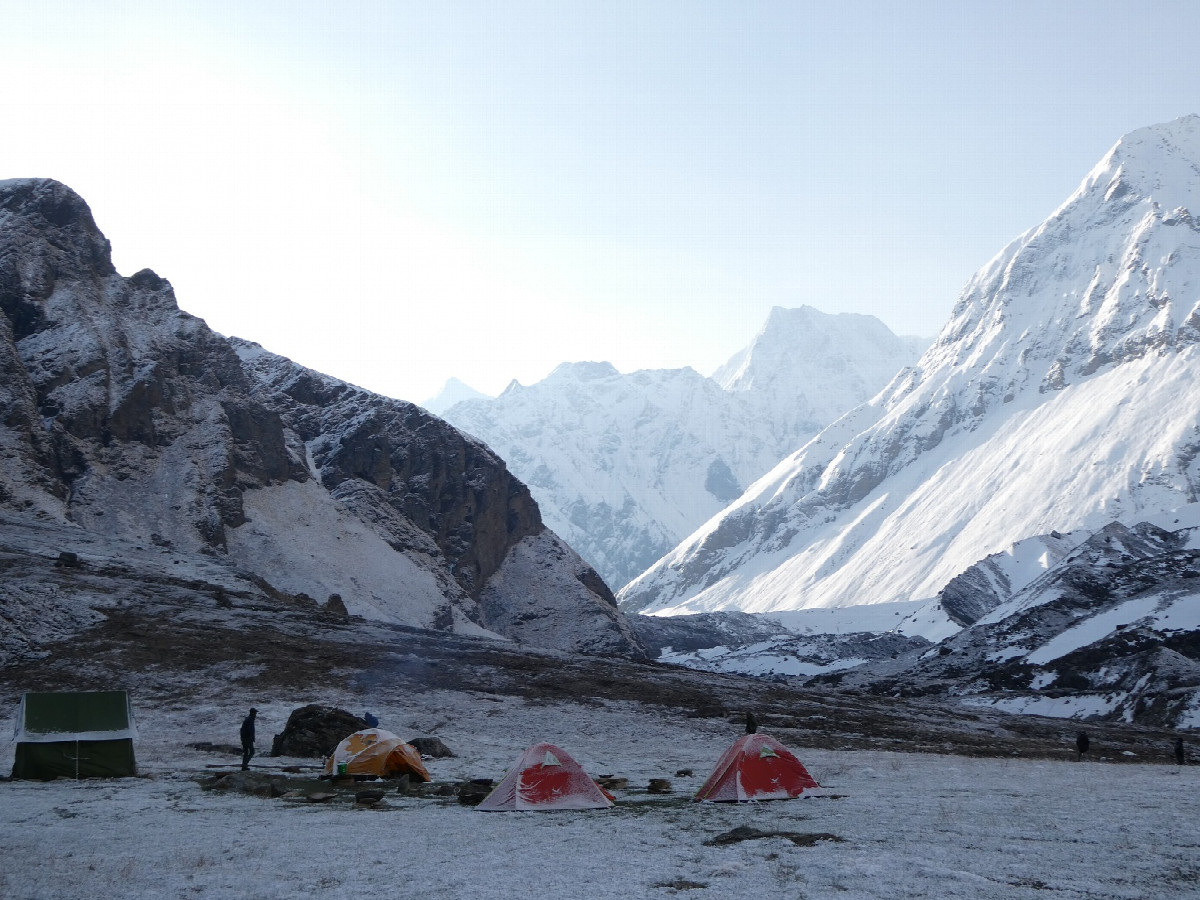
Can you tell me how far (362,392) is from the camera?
519ft

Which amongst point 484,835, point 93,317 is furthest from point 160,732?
point 93,317

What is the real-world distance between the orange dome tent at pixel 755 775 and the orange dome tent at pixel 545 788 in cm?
275

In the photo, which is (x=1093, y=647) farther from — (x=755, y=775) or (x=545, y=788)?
(x=545, y=788)

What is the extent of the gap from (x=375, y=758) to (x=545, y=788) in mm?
7664

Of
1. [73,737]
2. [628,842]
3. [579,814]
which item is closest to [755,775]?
[579,814]

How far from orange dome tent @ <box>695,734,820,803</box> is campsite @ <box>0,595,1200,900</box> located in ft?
1.81

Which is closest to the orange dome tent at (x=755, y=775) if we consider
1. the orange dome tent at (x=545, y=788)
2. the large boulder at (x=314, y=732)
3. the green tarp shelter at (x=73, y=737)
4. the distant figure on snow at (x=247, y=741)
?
the orange dome tent at (x=545, y=788)

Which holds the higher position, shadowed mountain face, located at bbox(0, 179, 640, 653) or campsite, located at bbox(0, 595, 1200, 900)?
shadowed mountain face, located at bbox(0, 179, 640, 653)

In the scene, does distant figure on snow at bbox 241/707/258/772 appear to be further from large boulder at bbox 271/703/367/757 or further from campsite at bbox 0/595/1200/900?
large boulder at bbox 271/703/367/757

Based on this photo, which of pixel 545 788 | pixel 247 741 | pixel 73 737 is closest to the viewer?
pixel 545 788

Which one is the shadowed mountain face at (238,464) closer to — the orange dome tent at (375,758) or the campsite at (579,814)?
the campsite at (579,814)

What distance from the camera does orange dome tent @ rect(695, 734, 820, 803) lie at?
27.3 metres

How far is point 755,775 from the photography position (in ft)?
90.8

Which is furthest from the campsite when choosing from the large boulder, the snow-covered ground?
the large boulder
